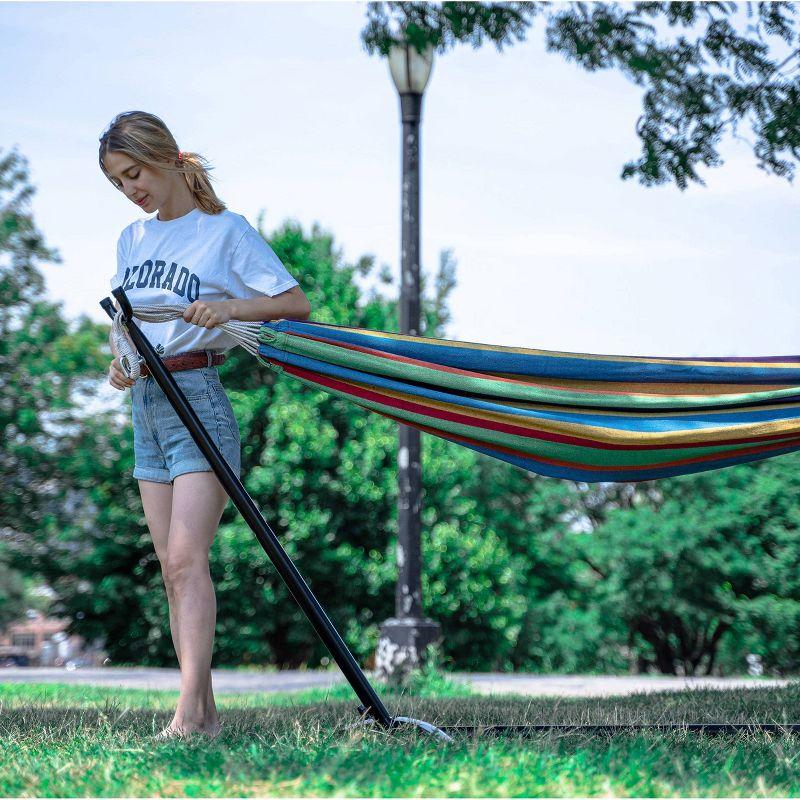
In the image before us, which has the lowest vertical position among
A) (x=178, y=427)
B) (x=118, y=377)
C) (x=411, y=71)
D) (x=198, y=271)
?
(x=178, y=427)

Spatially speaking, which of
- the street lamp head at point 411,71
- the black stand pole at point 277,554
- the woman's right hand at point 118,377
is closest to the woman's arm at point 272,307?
the black stand pole at point 277,554

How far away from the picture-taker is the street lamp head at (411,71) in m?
7.03

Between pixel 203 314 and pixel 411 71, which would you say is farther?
pixel 411 71

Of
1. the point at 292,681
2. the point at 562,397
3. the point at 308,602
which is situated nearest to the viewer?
the point at 308,602

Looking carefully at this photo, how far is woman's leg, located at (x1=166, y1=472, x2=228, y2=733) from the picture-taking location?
2.73 m

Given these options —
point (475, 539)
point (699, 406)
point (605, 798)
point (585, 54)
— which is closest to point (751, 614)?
point (475, 539)

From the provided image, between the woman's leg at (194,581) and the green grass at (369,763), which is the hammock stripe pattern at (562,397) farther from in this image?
the green grass at (369,763)

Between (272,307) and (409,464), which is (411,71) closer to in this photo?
(409,464)

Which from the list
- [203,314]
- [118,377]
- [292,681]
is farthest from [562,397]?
[292,681]

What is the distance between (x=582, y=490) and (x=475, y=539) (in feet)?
16.6

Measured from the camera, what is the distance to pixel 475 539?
41.7ft

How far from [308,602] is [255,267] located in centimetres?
95

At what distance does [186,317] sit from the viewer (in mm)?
2766

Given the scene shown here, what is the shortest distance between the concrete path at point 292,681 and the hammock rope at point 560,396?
11.4 feet
